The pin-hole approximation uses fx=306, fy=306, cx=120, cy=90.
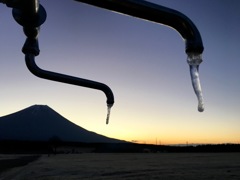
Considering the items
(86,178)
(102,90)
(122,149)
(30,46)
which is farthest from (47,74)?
(122,149)

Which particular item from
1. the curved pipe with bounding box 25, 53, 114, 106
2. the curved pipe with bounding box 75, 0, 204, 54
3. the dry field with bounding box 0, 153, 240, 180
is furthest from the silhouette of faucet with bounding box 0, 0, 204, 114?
the dry field with bounding box 0, 153, 240, 180

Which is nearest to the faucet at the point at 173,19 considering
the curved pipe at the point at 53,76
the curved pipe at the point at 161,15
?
the curved pipe at the point at 161,15

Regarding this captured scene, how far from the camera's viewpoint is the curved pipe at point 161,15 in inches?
37.2

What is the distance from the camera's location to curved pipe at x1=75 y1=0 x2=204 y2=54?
3.10ft

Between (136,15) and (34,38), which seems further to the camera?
(34,38)

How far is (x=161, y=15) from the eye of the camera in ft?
3.25

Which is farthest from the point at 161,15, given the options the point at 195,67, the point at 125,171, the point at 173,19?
the point at 125,171

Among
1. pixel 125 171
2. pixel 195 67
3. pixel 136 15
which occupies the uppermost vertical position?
pixel 136 15

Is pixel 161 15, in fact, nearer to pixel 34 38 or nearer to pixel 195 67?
pixel 195 67

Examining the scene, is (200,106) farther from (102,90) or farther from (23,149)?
(23,149)

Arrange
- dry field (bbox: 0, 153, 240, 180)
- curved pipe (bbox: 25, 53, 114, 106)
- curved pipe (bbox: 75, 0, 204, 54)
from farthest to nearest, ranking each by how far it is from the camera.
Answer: dry field (bbox: 0, 153, 240, 180) → curved pipe (bbox: 25, 53, 114, 106) → curved pipe (bbox: 75, 0, 204, 54)

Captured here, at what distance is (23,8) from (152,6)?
1.39ft

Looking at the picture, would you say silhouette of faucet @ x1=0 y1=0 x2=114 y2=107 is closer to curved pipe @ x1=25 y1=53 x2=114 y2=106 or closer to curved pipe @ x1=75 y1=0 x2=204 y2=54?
curved pipe @ x1=25 y1=53 x2=114 y2=106

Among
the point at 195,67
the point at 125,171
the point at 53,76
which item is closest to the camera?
the point at 195,67
